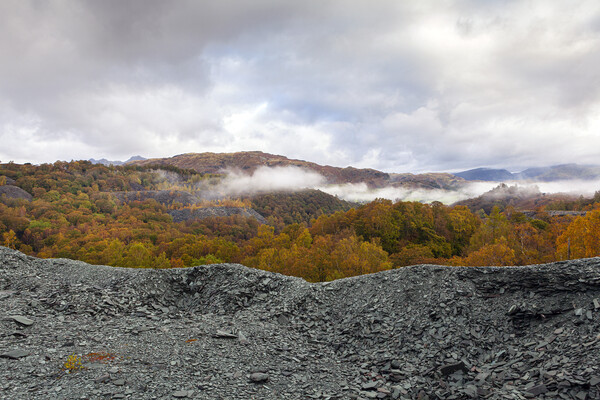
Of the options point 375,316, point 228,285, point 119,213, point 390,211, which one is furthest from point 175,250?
point 119,213

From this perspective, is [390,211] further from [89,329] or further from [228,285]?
[89,329]

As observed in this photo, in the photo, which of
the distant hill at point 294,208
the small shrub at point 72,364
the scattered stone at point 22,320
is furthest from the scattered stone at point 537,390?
the distant hill at point 294,208

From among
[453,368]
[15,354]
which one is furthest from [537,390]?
[15,354]

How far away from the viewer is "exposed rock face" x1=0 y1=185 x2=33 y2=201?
119 meters

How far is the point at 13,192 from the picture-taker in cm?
12012

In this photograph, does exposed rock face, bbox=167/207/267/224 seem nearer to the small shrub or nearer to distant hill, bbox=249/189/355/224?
distant hill, bbox=249/189/355/224

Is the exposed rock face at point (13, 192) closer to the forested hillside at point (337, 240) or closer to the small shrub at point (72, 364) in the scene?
the forested hillside at point (337, 240)

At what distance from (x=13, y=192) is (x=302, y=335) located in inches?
6508

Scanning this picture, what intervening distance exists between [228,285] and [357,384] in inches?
323

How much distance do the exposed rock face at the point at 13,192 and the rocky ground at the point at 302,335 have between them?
150 metres

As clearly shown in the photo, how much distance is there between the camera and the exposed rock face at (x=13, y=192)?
119 m

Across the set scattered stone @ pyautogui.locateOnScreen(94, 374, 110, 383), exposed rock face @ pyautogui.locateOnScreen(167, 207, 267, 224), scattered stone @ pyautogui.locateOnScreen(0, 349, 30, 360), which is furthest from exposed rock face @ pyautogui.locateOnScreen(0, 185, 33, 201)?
scattered stone @ pyautogui.locateOnScreen(94, 374, 110, 383)

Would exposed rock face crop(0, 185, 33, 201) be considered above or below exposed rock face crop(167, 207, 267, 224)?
above

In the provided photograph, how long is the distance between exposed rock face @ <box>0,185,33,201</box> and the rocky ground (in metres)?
150
